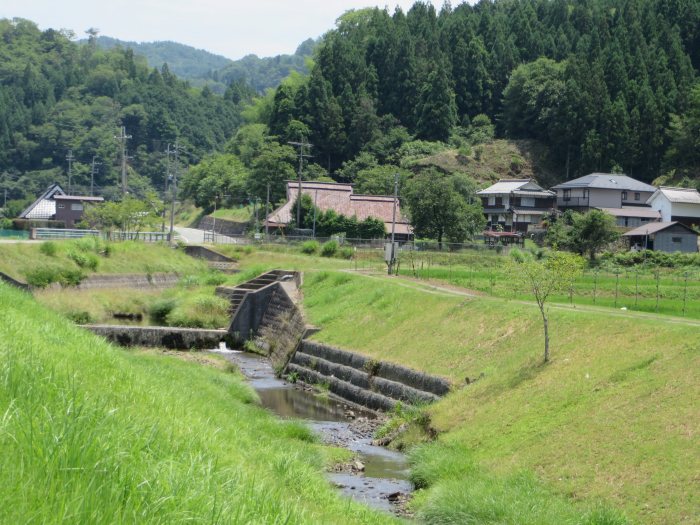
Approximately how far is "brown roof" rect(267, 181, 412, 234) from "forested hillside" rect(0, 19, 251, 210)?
146 feet

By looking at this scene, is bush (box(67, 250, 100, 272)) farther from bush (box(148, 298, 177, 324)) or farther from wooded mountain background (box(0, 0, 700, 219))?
wooded mountain background (box(0, 0, 700, 219))

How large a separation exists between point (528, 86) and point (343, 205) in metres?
32.5

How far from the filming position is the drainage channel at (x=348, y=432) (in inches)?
730

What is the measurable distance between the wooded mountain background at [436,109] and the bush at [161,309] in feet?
109

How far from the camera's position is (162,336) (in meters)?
40.6

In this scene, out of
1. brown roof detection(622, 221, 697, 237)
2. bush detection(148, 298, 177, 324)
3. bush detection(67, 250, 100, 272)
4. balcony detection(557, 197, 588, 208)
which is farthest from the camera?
balcony detection(557, 197, 588, 208)

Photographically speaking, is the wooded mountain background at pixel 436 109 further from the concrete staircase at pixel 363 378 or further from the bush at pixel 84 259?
the concrete staircase at pixel 363 378

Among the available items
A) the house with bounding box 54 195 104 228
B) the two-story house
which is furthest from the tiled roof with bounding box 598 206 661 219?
the house with bounding box 54 195 104 228

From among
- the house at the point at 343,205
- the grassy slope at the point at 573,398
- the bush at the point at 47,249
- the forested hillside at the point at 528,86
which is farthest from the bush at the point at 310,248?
the forested hillside at the point at 528,86

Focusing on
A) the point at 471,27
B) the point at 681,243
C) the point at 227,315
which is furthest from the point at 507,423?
the point at 471,27

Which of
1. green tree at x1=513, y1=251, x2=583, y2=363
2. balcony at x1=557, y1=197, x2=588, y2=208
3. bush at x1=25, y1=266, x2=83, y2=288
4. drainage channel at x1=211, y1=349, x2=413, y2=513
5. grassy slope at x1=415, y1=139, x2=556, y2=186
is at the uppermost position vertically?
grassy slope at x1=415, y1=139, x2=556, y2=186

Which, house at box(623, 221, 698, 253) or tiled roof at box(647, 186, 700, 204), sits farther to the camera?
tiled roof at box(647, 186, 700, 204)

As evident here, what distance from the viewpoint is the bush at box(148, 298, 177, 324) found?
46.8m

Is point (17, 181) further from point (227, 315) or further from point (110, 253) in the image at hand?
point (227, 315)
